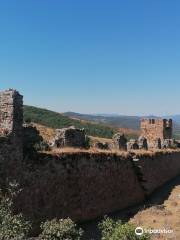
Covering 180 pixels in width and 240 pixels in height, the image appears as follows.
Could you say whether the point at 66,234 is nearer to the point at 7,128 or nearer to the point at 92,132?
the point at 7,128

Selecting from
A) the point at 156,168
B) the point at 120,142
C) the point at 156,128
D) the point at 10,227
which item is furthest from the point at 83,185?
the point at 156,128

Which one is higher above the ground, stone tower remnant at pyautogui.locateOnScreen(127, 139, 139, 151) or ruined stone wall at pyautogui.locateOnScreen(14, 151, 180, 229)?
stone tower remnant at pyautogui.locateOnScreen(127, 139, 139, 151)

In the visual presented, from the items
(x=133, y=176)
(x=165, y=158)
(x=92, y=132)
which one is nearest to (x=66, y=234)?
(x=133, y=176)

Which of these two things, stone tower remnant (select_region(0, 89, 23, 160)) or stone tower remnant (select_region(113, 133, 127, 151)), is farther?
stone tower remnant (select_region(113, 133, 127, 151))

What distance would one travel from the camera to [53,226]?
11.1m

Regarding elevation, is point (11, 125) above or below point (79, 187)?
above

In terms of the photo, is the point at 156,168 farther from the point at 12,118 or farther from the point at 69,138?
the point at 12,118

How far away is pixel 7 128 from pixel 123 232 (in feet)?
18.5

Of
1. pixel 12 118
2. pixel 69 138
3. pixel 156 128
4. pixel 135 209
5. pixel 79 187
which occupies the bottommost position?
pixel 135 209

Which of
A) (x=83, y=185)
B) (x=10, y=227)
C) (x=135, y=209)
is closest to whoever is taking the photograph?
(x=10, y=227)

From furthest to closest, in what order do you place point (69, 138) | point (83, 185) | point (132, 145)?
point (132, 145) → point (69, 138) → point (83, 185)

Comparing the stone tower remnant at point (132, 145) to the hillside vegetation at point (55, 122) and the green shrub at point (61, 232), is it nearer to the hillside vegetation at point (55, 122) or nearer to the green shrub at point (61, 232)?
the green shrub at point (61, 232)

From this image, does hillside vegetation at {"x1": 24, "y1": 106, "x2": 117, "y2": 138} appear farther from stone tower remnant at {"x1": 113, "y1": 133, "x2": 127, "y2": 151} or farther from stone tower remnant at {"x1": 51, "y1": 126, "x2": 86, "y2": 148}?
stone tower remnant at {"x1": 51, "y1": 126, "x2": 86, "y2": 148}

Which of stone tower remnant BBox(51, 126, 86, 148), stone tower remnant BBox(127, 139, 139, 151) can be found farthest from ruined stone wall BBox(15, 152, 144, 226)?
stone tower remnant BBox(127, 139, 139, 151)
